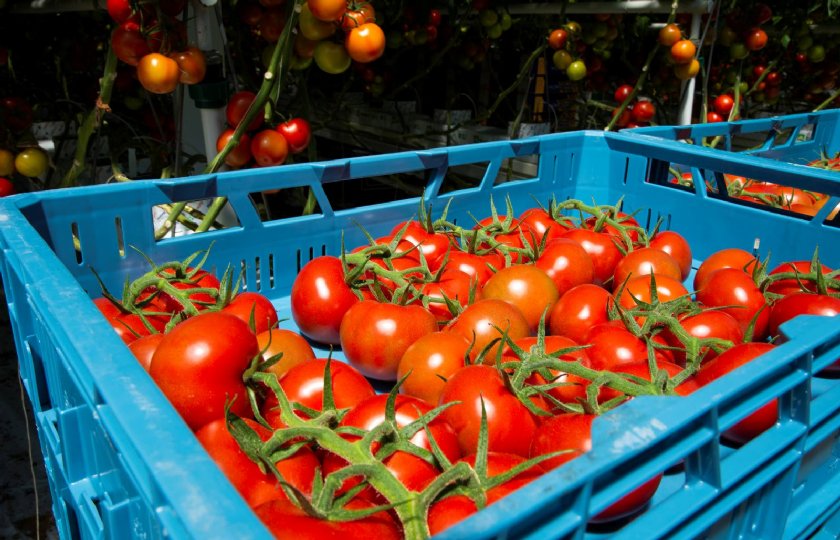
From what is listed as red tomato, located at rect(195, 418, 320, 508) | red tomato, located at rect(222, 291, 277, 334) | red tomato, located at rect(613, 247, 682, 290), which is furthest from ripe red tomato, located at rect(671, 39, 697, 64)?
red tomato, located at rect(195, 418, 320, 508)

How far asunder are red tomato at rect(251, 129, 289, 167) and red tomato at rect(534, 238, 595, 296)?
594 millimetres

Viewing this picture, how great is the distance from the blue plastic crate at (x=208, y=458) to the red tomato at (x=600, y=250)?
0.92 ft

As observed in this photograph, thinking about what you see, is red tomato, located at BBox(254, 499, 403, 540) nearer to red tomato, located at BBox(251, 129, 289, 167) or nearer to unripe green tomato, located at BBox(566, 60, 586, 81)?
red tomato, located at BBox(251, 129, 289, 167)

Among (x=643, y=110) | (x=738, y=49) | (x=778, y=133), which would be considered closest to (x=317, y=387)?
(x=778, y=133)

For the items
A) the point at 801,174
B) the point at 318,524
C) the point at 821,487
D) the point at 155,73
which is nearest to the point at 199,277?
the point at 155,73

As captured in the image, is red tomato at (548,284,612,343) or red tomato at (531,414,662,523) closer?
red tomato at (531,414,662,523)

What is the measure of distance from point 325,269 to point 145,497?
67 cm

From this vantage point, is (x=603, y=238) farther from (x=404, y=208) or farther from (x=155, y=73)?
(x=155, y=73)

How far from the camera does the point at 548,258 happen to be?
1172mm

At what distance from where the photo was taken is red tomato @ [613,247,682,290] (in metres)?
1.16

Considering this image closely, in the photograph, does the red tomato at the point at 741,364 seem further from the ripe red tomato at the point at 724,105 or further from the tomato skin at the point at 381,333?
the ripe red tomato at the point at 724,105

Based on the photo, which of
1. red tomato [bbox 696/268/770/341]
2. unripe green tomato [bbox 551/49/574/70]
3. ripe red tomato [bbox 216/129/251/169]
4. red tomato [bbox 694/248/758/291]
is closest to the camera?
red tomato [bbox 696/268/770/341]

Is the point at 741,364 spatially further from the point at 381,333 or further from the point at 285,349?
the point at 285,349

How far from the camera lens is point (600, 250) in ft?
4.16
